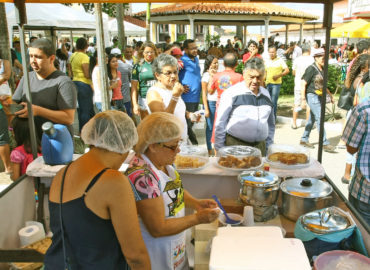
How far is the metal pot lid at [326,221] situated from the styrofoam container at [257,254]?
16.3 inches

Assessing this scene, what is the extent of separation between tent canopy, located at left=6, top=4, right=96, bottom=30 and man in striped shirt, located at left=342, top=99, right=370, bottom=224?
923cm

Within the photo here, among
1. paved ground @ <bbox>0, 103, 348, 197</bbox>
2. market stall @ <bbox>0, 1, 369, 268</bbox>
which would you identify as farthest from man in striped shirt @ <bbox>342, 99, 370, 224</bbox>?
paved ground @ <bbox>0, 103, 348, 197</bbox>

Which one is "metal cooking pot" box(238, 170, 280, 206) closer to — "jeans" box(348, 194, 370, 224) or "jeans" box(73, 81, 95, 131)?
"jeans" box(348, 194, 370, 224)

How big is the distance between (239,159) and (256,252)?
4.70 feet

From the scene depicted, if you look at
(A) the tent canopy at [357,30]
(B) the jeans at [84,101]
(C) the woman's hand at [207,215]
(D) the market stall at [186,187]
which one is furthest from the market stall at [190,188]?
(A) the tent canopy at [357,30]

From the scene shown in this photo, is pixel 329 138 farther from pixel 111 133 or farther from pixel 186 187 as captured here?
pixel 111 133

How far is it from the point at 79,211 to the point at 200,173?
4.62ft

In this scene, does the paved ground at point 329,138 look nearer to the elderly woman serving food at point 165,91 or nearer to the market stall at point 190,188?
the market stall at point 190,188

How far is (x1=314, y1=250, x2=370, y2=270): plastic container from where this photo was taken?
5.42 ft

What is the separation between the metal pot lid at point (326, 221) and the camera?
→ 1.89 meters

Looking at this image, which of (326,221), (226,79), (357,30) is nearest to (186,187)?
(326,221)

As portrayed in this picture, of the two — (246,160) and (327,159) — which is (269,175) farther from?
(327,159)

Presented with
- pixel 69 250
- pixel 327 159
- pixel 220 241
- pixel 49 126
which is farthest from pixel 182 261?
pixel 327 159

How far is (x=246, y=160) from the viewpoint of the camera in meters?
2.85
